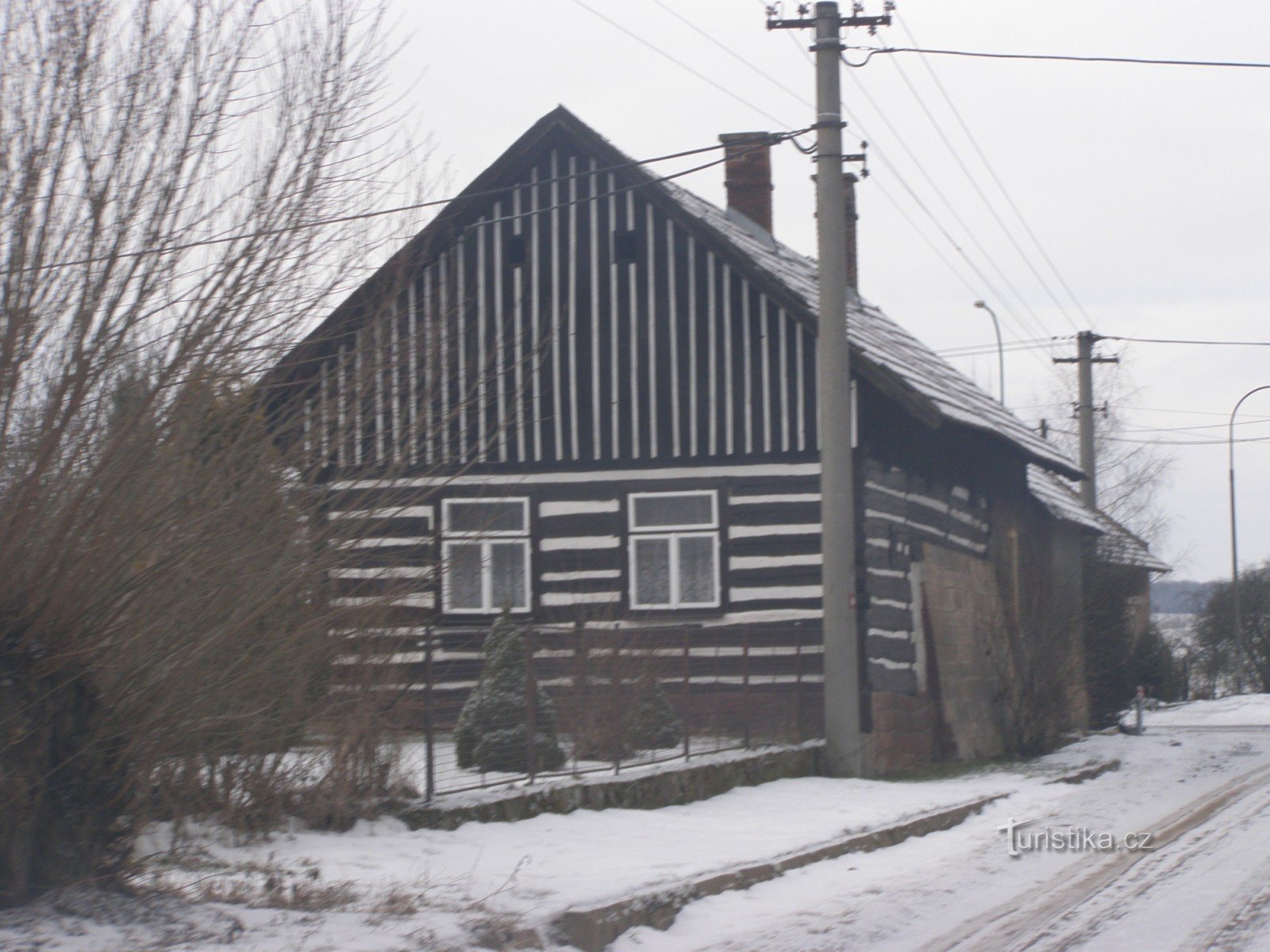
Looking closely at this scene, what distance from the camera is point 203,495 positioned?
732 centimetres

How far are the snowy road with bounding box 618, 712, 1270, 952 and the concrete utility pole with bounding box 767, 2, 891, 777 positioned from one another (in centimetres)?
183

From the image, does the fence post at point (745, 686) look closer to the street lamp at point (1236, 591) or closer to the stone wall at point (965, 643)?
the stone wall at point (965, 643)

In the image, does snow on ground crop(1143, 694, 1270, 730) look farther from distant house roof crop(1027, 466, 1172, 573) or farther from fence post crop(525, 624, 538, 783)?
fence post crop(525, 624, 538, 783)

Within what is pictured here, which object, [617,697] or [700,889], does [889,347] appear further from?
[700,889]

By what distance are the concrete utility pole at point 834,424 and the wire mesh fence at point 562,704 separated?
903 millimetres

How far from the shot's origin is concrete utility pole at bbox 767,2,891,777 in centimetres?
1473

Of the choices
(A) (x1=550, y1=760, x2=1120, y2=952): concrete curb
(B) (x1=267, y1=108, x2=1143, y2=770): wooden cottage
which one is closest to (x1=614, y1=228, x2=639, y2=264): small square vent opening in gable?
(B) (x1=267, y1=108, x2=1143, y2=770): wooden cottage

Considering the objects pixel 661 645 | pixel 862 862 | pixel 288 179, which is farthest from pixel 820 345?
pixel 288 179

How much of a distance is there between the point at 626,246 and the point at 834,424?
4.72 m

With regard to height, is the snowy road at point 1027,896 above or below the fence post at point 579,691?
below

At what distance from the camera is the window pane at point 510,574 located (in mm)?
18562

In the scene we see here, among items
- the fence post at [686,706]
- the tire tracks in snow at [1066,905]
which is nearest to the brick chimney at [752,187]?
the fence post at [686,706]
